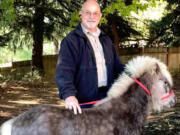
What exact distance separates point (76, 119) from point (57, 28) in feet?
39.3

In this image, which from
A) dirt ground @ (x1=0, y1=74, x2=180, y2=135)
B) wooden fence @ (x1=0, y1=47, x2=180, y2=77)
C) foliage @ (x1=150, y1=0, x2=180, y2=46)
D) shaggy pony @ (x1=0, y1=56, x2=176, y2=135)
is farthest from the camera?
wooden fence @ (x1=0, y1=47, x2=180, y2=77)

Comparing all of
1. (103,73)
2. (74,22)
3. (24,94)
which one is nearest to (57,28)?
(24,94)

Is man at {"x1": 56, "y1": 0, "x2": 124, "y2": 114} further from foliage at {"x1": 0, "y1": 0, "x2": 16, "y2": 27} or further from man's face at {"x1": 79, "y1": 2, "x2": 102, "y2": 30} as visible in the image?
foliage at {"x1": 0, "y1": 0, "x2": 16, "y2": 27}

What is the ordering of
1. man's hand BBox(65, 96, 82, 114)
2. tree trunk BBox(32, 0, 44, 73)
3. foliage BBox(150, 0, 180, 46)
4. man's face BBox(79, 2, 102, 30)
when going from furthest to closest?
1. foliage BBox(150, 0, 180, 46)
2. tree trunk BBox(32, 0, 44, 73)
3. man's face BBox(79, 2, 102, 30)
4. man's hand BBox(65, 96, 82, 114)

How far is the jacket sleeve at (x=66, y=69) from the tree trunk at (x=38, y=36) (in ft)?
32.1

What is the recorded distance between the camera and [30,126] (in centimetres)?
242

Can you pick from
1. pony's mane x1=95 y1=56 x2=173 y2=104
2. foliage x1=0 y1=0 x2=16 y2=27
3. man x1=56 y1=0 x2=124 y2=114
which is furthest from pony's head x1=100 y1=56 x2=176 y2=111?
foliage x1=0 y1=0 x2=16 y2=27

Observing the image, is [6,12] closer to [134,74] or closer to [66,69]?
[66,69]

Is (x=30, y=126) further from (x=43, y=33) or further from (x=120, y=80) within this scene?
(x=43, y=33)

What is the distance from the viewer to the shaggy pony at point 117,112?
2443 millimetres

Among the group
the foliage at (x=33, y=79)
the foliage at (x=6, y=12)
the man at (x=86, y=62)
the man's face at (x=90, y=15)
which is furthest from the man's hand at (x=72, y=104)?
the foliage at (x=33, y=79)

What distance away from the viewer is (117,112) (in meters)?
2.75

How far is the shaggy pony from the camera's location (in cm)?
244

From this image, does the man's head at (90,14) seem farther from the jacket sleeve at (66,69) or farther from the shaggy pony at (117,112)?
the shaggy pony at (117,112)
